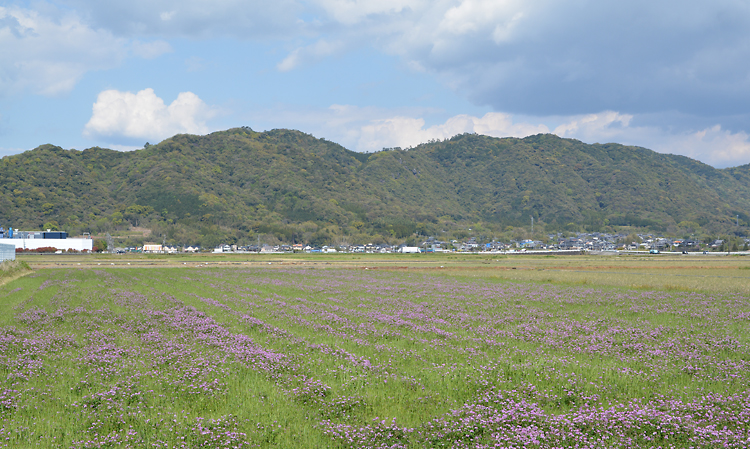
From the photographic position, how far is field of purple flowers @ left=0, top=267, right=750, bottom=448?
25.3ft

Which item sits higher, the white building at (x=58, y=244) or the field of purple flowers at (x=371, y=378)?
the white building at (x=58, y=244)

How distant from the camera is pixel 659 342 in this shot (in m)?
14.7

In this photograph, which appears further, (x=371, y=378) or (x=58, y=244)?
(x=58, y=244)

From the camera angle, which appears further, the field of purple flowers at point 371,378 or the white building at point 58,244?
the white building at point 58,244

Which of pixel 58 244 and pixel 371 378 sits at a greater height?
pixel 58 244

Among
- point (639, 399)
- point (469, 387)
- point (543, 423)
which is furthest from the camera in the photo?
point (469, 387)

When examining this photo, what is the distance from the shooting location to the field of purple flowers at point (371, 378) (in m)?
7.71

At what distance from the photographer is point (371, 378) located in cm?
1062

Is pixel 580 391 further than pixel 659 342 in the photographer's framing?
No

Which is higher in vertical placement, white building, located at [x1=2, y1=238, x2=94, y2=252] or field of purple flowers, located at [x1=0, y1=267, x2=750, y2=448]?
white building, located at [x1=2, y1=238, x2=94, y2=252]

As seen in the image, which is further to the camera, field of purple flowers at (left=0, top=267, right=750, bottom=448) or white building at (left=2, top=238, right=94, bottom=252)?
white building at (left=2, top=238, right=94, bottom=252)

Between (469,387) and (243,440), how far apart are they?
4766 mm

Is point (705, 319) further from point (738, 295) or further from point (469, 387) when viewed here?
point (469, 387)

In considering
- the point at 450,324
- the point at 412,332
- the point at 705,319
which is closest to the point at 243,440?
the point at 412,332
